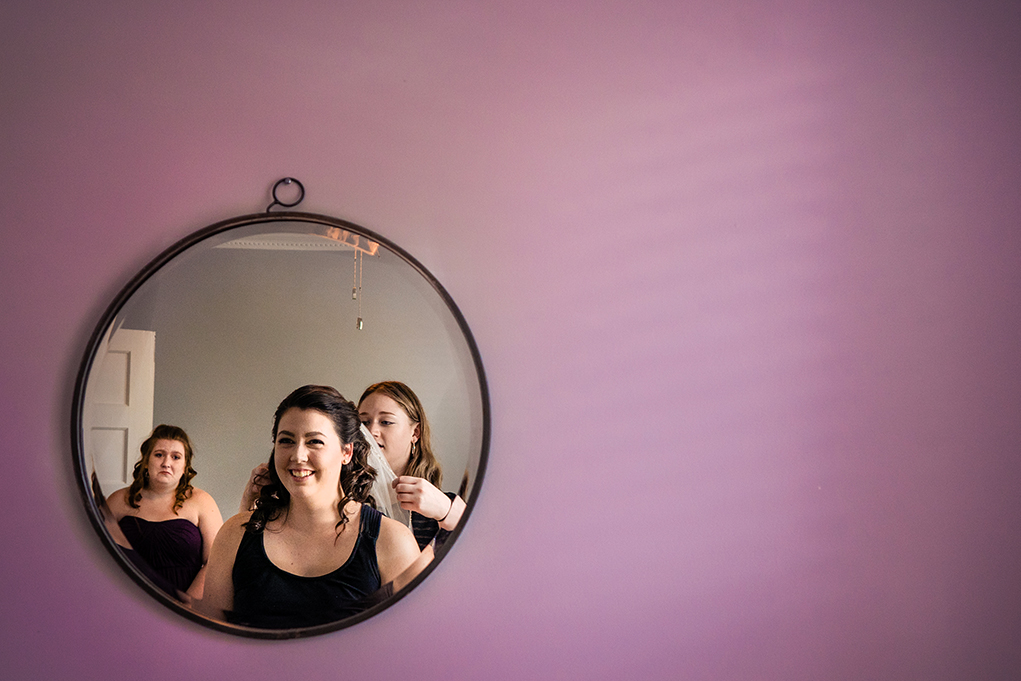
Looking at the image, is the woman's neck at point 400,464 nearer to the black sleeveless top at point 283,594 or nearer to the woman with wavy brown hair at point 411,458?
the woman with wavy brown hair at point 411,458

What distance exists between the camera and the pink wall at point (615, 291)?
4.33 feet

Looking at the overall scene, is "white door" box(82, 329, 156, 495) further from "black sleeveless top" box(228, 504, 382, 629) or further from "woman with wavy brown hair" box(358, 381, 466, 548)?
"woman with wavy brown hair" box(358, 381, 466, 548)

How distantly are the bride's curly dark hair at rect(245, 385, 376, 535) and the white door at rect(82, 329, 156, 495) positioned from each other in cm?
25

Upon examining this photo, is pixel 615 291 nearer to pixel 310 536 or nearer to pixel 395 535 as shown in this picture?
pixel 395 535

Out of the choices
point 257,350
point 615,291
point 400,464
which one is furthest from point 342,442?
point 615,291

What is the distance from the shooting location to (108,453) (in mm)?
1281

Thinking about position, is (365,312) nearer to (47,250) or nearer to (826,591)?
(47,250)

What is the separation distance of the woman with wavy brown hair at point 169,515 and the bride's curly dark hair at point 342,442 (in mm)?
117

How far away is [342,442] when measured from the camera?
1.30 metres

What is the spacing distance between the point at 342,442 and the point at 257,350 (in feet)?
0.78

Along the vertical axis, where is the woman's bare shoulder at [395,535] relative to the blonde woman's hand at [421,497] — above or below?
below

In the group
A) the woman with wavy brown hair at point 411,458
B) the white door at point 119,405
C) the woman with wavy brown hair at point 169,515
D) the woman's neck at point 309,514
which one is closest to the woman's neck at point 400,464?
the woman with wavy brown hair at point 411,458

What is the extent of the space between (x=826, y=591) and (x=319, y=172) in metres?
1.32

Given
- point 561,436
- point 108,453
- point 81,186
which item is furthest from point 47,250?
point 561,436
